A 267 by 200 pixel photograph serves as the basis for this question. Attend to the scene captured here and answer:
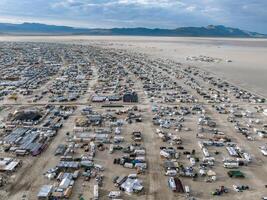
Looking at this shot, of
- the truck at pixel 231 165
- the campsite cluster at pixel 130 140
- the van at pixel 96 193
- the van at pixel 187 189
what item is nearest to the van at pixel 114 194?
the campsite cluster at pixel 130 140

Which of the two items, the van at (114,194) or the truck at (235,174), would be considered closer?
the van at (114,194)

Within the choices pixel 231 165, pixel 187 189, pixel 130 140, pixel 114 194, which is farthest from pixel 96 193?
pixel 231 165

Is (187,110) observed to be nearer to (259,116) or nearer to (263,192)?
(259,116)

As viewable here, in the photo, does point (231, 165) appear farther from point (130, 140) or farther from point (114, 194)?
point (114, 194)

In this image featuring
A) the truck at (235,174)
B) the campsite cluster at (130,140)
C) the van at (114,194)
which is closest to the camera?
the van at (114,194)

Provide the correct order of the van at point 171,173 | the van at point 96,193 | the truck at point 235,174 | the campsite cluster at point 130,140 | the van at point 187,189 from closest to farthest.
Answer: the van at point 96,193 < the van at point 187,189 < the campsite cluster at point 130,140 < the van at point 171,173 < the truck at point 235,174

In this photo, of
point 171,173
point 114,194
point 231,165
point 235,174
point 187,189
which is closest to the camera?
point 114,194

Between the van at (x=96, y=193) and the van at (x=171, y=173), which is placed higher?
the van at (x=171, y=173)

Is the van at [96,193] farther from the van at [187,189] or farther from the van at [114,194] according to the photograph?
the van at [187,189]

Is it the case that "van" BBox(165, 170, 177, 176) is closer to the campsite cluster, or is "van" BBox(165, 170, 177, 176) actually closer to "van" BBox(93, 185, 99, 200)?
the campsite cluster

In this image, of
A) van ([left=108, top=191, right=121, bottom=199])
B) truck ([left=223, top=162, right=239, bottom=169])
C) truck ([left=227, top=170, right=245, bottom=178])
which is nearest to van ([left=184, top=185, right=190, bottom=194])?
truck ([left=227, top=170, right=245, bottom=178])
